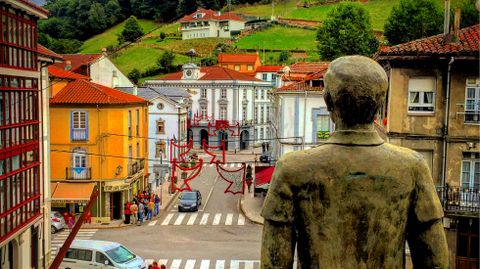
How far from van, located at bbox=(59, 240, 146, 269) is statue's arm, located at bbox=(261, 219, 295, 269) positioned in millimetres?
19697

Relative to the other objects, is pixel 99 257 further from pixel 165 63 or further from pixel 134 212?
pixel 165 63

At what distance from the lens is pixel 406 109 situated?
2306 centimetres

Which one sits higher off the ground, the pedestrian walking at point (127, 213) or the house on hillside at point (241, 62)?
the house on hillside at point (241, 62)

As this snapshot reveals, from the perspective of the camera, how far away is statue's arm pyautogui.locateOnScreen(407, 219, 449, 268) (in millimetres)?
3869

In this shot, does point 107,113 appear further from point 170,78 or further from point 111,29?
point 111,29

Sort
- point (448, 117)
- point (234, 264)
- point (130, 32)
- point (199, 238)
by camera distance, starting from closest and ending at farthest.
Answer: point (448, 117)
point (234, 264)
point (199, 238)
point (130, 32)

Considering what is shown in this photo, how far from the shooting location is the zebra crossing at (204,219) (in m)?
35.3

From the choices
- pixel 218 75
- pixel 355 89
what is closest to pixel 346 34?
pixel 218 75

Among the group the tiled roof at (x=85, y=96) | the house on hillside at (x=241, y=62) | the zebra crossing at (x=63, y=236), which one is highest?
the house on hillside at (x=241, y=62)

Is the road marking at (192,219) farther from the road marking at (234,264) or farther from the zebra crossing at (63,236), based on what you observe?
the road marking at (234,264)

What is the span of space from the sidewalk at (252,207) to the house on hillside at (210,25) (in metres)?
96.4

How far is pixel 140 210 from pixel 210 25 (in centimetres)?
10575

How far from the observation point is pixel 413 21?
65938 millimetres

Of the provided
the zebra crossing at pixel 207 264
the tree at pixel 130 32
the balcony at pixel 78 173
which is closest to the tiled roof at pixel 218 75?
the balcony at pixel 78 173
